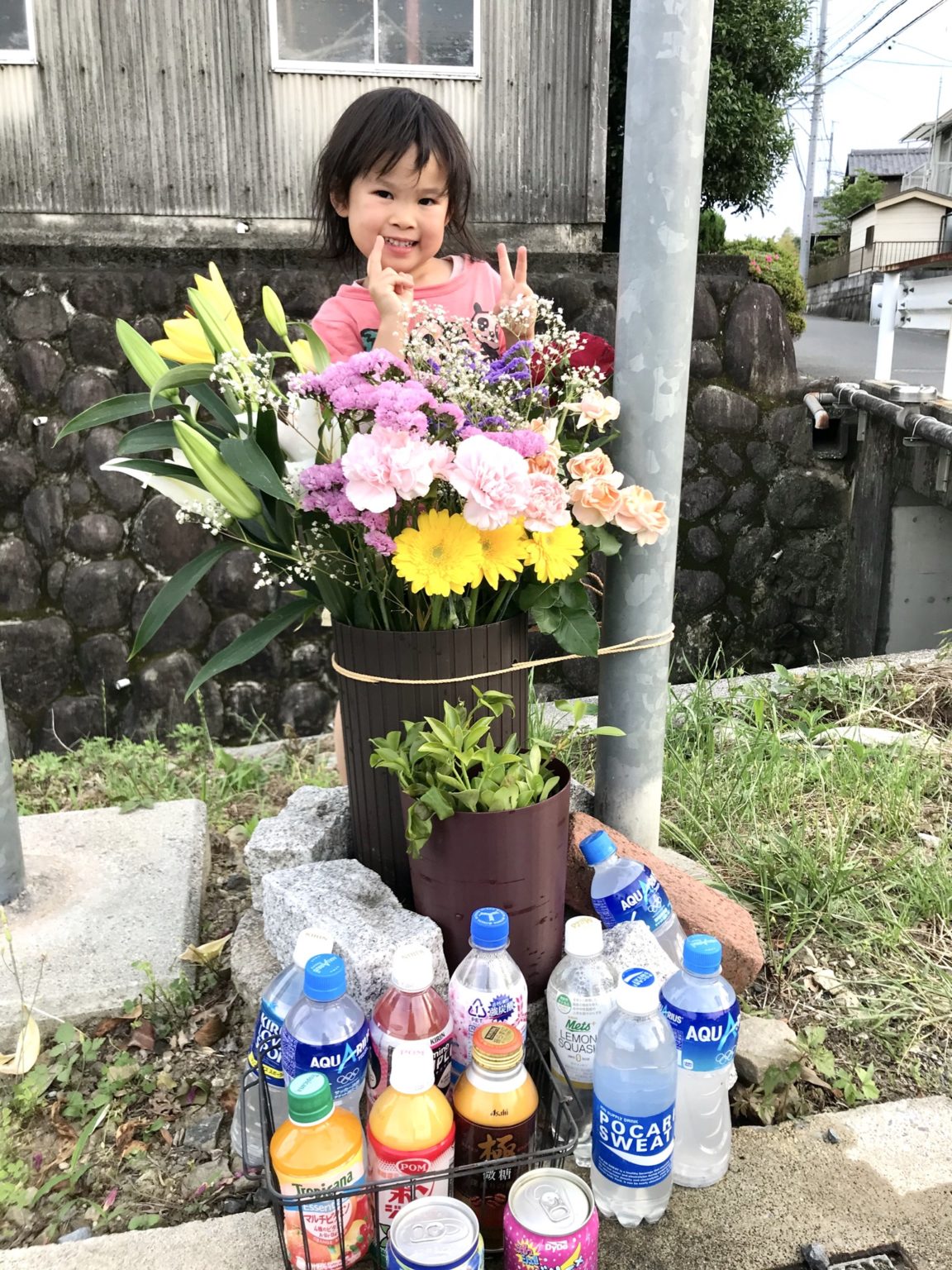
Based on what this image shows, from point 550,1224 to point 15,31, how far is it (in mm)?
7222

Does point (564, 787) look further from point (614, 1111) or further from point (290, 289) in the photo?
point (290, 289)

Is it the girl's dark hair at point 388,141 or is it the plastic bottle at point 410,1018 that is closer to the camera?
the plastic bottle at point 410,1018

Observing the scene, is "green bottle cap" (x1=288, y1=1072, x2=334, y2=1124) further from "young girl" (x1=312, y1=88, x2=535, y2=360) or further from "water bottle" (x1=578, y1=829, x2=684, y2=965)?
"young girl" (x1=312, y1=88, x2=535, y2=360)

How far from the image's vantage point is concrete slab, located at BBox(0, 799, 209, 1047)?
2041 millimetres

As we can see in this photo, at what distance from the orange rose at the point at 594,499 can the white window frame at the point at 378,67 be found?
5.63 meters

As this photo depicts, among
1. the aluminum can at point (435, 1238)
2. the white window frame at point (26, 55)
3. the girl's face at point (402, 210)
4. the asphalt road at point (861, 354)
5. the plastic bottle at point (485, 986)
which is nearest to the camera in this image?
the aluminum can at point (435, 1238)

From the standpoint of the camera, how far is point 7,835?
2.29m

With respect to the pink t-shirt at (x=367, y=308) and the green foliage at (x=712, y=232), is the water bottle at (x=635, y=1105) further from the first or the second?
the green foliage at (x=712, y=232)

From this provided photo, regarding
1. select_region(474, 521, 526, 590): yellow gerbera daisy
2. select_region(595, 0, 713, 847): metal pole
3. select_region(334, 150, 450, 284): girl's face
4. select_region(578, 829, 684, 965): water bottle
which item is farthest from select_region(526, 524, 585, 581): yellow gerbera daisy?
select_region(334, 150, 450, 284): girl's face

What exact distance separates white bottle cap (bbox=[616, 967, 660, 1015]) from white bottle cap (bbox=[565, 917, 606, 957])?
123 millimetres

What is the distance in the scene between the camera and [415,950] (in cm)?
147

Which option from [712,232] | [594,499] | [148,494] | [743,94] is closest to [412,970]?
[594,499]

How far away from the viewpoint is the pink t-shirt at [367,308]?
2230 mm

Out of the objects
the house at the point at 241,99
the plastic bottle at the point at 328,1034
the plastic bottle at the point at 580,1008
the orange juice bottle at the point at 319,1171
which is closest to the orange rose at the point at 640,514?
the plastic bottle at the point at 580,1008
